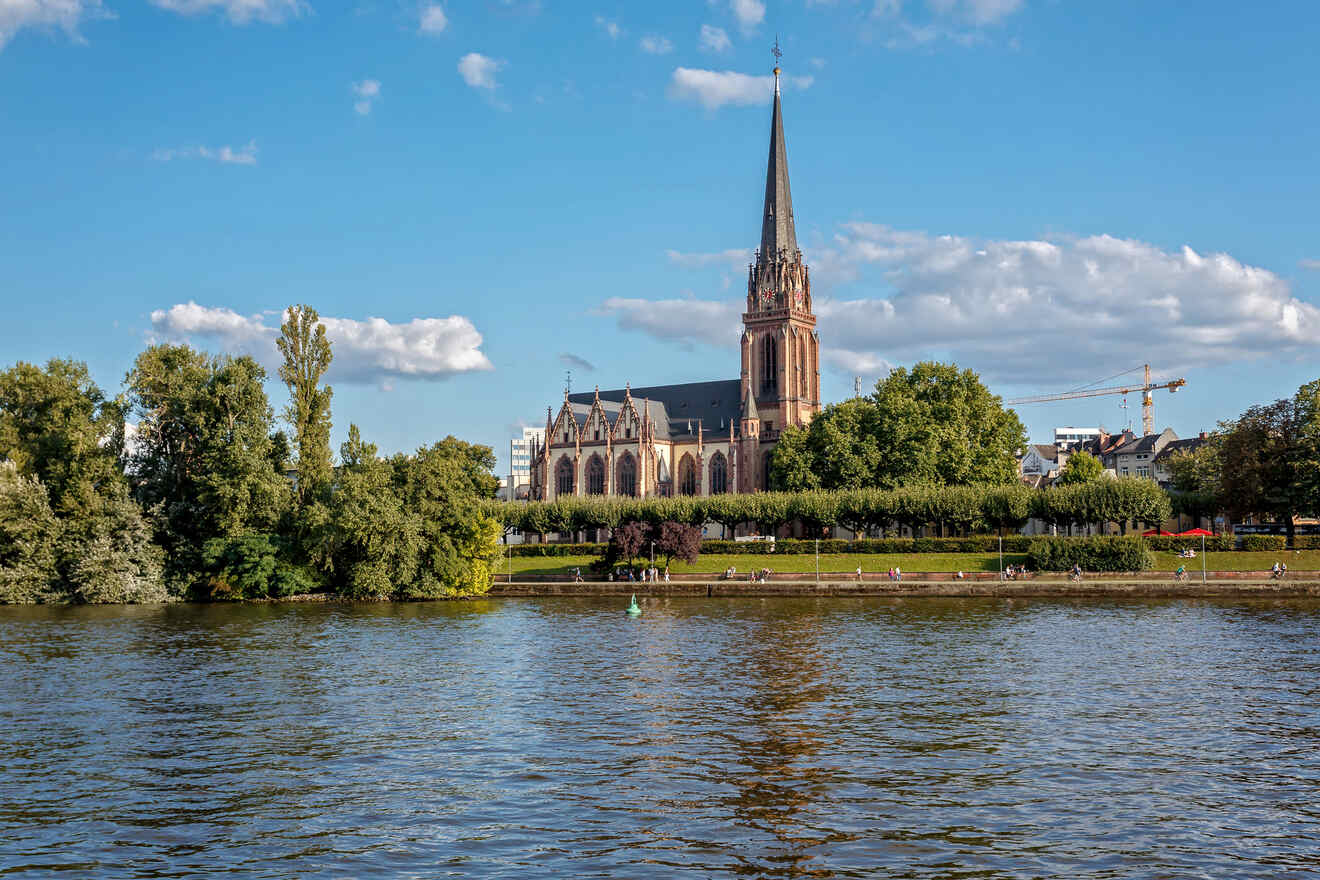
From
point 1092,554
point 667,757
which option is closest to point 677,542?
point 1092,554

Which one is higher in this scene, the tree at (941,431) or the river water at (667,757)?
the tree at (941,431)

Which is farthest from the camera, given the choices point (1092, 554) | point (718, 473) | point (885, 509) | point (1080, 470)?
point (718, 473)

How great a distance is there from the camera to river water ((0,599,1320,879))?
67.2 feet

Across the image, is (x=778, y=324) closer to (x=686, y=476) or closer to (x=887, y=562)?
(x=686, y=476)

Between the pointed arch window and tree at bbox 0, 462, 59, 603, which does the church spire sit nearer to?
the pointed arch window

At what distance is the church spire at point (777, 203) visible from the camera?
139 m

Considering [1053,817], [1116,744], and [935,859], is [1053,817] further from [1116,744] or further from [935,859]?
[1116,744]

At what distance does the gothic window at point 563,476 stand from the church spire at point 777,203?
36.2 metres

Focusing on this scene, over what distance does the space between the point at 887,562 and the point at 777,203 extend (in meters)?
64.5

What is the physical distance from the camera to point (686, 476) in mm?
144000

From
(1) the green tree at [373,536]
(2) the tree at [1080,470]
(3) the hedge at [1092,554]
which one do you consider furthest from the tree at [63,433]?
(2) the tree at [1080,470]

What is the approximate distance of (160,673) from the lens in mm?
41969

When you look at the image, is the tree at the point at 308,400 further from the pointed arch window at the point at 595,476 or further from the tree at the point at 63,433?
the pointed arch window at the point at 595,476

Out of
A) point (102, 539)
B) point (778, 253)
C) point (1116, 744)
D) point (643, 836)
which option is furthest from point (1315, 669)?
point (778, 253)
